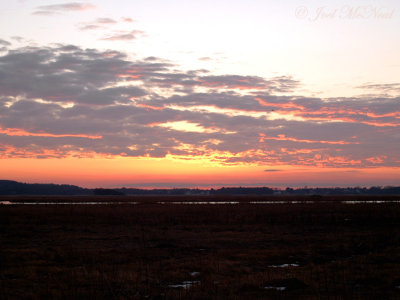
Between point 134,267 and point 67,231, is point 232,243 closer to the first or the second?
point 134,267

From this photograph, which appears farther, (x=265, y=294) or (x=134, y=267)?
(x=134, y=267)

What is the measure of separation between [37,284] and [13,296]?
1.46 meters

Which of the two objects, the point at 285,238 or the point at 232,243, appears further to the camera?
the point at 285,238

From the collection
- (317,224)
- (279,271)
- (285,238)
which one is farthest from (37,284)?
(317,224)

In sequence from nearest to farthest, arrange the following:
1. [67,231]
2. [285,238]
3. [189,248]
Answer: [189,248] < [285,238] < [67,231]

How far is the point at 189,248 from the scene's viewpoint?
20.8m

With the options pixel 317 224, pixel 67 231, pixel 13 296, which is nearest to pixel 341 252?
pixel 13 296

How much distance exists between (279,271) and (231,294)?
3861 mm

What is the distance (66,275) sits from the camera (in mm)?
13305

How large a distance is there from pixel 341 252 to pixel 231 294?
970 centimetres

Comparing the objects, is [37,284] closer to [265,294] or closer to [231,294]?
[231,294]

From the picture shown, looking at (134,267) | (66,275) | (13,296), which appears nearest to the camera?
(13,296)

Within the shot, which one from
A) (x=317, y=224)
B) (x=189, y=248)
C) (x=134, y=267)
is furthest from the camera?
(x=317, y=224)

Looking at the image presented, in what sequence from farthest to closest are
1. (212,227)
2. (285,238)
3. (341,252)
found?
(212,227), (285,238), (341,252)
